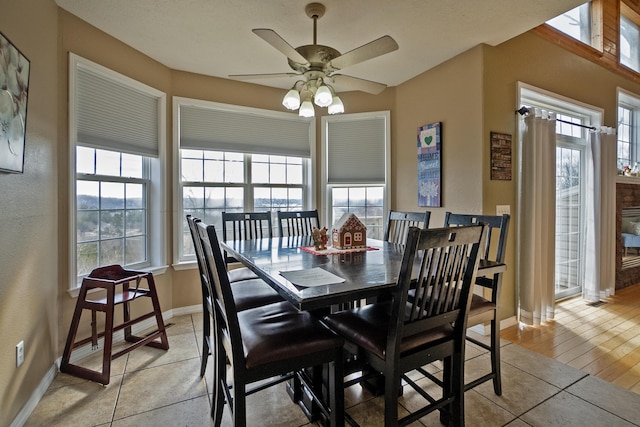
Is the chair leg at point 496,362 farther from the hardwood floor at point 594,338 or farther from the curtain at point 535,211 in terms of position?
the curtain at point 535,211

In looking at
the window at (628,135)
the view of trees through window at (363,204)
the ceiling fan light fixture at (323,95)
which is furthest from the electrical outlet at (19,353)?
the window at (628,135)

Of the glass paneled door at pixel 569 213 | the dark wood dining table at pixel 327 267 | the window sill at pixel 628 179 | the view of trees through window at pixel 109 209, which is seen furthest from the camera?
the window sill at pixel 628 179

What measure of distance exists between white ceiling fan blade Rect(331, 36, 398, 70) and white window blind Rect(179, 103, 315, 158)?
1.82 m

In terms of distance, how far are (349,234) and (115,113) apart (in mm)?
2258

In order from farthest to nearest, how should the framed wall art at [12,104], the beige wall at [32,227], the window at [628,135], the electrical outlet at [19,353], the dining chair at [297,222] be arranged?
the window at [628,135] → the dining chair at [297,222] → the electrical outlet at [19,353] → the beige wall at [32,227] → the framed wall art at [12,104]

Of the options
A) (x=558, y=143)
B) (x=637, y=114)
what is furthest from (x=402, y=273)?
(x=637, y=114)

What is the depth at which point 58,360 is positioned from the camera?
2197 millimetres

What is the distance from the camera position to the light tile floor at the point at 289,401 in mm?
1678

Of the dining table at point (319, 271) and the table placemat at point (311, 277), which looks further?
the table placemat at point (311, 277)

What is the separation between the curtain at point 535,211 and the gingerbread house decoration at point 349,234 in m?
1.73

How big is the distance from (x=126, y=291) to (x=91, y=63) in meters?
1.81

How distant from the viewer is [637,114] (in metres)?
4.38

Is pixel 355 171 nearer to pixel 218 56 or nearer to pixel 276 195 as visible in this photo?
pixel 276 195

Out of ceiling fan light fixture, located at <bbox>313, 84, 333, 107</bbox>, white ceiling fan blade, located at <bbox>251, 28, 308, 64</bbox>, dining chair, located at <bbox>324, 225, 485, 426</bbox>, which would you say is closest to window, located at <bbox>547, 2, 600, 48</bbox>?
ceiling fan light fixture, located at <bbox>313, 84, 333, 107</bbox>
